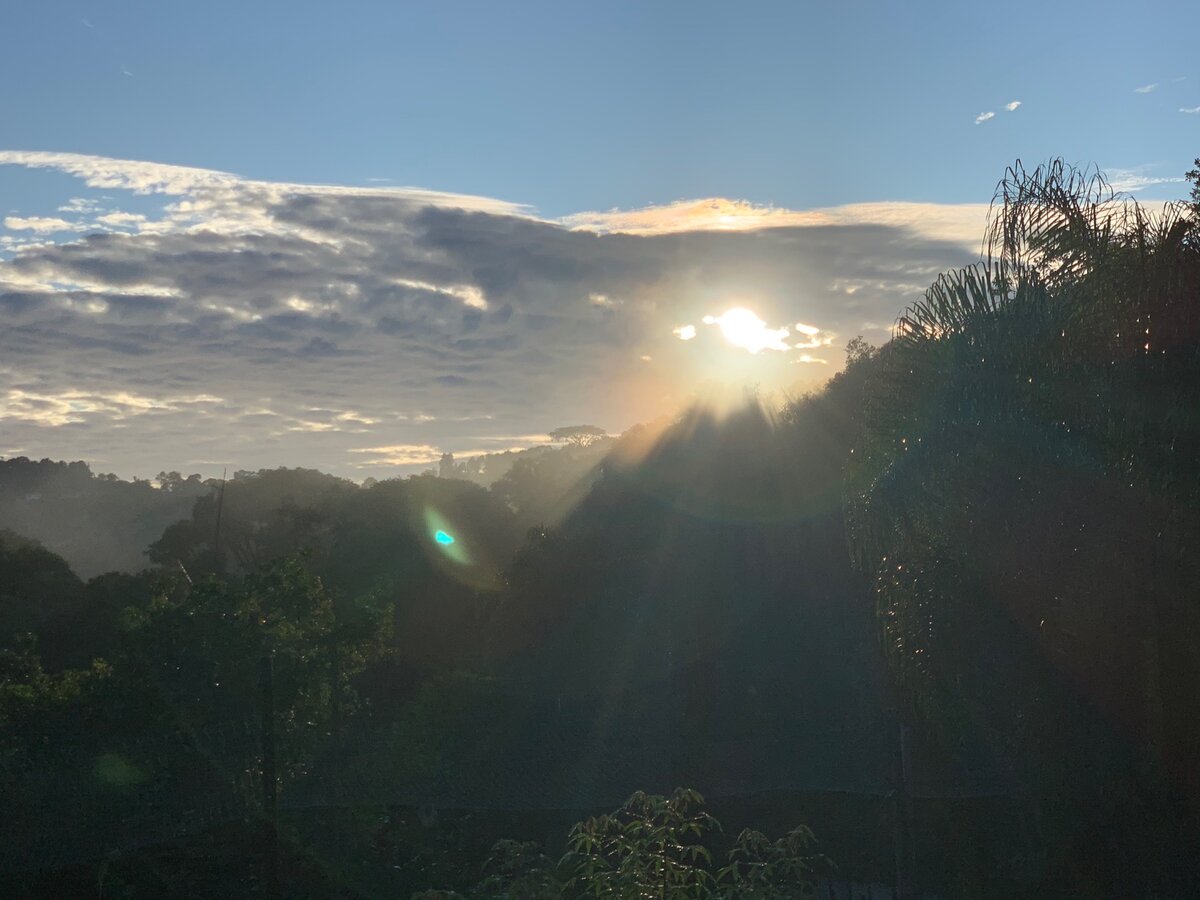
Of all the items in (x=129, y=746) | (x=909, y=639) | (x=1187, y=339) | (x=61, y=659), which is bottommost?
(x=61, y=659)

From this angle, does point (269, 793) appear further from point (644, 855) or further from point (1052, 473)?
point (1052, 473)

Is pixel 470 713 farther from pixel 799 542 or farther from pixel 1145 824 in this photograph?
pixel 1145 824

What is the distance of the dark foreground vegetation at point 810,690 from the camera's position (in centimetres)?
605

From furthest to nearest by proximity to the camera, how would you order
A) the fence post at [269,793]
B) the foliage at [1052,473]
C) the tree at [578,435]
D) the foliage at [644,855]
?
1. the tree at [578,435]
2. the fence post at [269,793]
3. the foliage at [1052,473]
4. the foliage at [644,855]

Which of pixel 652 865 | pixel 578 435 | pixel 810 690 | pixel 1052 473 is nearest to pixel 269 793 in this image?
pixel 652 865

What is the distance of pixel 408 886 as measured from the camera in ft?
30.0

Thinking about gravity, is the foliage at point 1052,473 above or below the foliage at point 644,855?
above

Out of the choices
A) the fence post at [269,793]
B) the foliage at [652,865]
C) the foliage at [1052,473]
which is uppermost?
the foliage at [1052,473]

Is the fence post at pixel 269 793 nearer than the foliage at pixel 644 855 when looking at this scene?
No

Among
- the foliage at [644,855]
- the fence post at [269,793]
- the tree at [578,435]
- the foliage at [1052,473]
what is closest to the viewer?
the foliage at [644,855]

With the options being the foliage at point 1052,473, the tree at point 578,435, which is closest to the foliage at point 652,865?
the foliage at point 1052,473

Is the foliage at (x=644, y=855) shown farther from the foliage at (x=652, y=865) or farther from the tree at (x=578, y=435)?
the tree at (x=578, y=435)

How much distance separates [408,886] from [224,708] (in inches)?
137

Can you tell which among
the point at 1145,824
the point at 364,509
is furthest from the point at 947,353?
the point at 364,509
